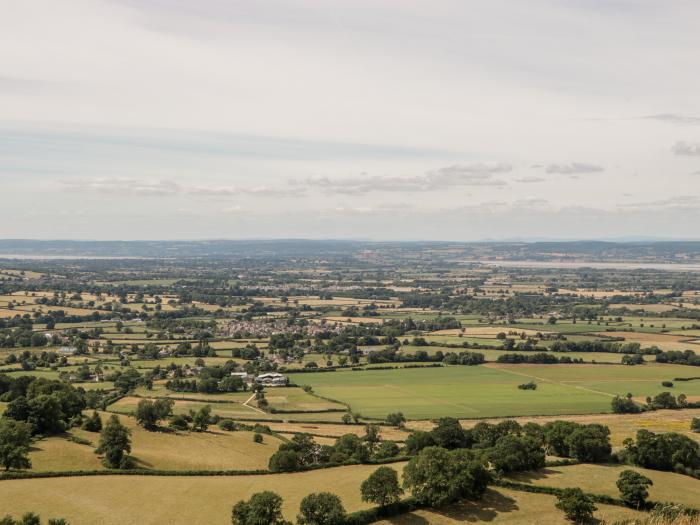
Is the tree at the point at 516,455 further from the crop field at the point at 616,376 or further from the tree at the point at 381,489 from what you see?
the crop field at the point at 616,376

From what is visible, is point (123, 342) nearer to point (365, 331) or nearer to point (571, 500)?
point (365, 331)

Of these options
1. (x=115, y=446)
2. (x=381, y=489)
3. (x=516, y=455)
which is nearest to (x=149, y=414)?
(x=115, y=446)

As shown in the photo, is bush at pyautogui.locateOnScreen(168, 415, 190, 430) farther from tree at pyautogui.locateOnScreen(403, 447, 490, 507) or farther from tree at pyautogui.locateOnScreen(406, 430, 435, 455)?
tree at pyautogui.locateOnScreen(403, 447, 490, 507)

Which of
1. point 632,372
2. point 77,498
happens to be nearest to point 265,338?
point 632,372

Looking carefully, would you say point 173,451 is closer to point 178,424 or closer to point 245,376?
point 178,424

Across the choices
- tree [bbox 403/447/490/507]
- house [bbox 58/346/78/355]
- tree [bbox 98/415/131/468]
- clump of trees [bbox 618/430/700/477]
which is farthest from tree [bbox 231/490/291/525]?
house [bbox 58/346/78/355]

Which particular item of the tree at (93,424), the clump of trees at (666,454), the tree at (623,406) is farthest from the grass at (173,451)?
the tree at (623,406)
